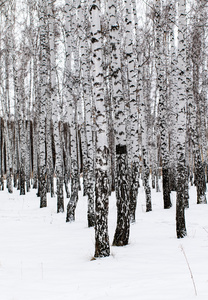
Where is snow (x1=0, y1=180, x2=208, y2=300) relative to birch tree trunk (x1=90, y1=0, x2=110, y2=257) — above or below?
below

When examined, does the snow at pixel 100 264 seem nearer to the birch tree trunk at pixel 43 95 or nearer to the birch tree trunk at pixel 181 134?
the birch tree trunk at pixel 181 134

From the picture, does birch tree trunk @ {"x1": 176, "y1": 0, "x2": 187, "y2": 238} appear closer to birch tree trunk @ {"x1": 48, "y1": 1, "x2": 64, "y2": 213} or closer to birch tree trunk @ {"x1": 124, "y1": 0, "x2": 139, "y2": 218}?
birch tree trunk @ {"x1": 124, "y1": 0, "x2": 139, "y2": 218}

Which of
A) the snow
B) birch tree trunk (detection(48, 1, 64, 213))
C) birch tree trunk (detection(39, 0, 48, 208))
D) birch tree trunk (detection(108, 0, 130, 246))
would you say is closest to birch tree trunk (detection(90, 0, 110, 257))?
the snow

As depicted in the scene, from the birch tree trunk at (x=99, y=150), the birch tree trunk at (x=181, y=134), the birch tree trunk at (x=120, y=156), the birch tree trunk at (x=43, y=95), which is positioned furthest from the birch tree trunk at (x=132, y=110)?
the birch tree trunk at (x=43, y=95)

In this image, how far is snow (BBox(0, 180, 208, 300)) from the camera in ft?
12.4

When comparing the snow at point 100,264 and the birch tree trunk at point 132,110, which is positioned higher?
the birch tree trunk at point 132,110

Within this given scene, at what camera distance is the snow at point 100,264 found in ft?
12.4

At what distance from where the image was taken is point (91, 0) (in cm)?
550

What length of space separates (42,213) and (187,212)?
576 cm

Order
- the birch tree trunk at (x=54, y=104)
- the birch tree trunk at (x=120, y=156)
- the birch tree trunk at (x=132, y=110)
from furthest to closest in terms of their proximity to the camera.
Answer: the birch tree trunk at (x=54, y=104) < the birch tree trunk at (x=132, y=110) < the birch tree trunk at (x=120, y=156)

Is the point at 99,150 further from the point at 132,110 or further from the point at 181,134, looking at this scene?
the point at 132,110

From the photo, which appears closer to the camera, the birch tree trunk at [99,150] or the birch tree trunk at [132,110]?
→ the birch tree trunk at [99,150]

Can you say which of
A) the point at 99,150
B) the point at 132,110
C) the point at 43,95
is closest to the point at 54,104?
the point at 43,95

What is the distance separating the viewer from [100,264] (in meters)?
5.10
